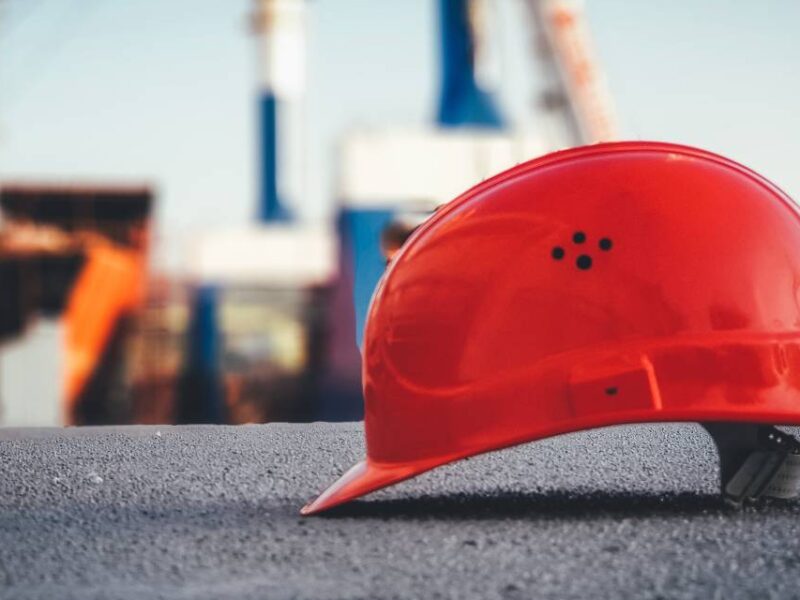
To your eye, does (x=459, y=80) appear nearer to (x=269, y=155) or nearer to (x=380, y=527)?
(x=269, y=155)

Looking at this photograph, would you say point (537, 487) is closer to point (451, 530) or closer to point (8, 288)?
point (451, 530)

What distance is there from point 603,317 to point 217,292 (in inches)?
363

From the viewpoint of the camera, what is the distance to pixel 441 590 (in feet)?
2.88

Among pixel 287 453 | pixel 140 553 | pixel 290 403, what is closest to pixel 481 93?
pixel 290 403

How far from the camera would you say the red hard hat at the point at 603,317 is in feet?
4.18

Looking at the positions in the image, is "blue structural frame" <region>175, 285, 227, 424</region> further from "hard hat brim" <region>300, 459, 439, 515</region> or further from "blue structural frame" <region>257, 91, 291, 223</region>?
"hard hat brim" <region>300, 459, 439, 515</region>

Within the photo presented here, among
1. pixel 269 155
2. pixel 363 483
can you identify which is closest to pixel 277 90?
pixel 269 155

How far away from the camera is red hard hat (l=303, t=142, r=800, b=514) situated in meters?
1.28

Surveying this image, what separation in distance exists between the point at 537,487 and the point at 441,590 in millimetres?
646

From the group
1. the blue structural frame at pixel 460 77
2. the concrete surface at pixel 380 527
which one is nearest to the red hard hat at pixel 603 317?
the concrete surface at pixel 380 527

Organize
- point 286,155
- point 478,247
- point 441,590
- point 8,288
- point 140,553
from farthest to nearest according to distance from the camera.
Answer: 1. point 286,155
2. point 8,288
3. point 478,247
4. point 140,553
5. point 441,590

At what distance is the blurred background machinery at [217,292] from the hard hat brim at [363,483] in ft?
25.0

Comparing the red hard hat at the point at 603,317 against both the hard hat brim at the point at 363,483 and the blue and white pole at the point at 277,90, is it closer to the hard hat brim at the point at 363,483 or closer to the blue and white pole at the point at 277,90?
the hard hat brim at the point at 363,483

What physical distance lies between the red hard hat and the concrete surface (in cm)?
12
